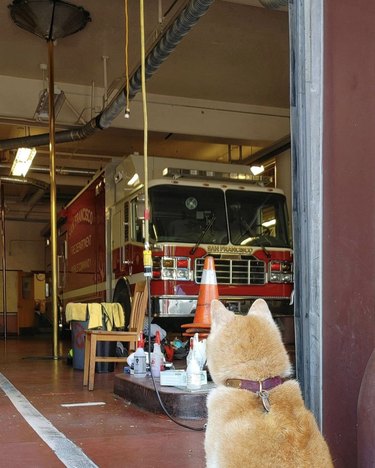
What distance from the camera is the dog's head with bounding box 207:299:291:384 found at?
7.18 feet

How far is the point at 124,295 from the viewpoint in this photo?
9234 mm

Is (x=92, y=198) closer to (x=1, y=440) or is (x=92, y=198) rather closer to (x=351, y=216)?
(x=1, y=440)

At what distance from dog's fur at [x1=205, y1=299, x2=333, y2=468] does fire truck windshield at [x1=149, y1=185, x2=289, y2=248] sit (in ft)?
19.6

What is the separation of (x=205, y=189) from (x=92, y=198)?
3.28m

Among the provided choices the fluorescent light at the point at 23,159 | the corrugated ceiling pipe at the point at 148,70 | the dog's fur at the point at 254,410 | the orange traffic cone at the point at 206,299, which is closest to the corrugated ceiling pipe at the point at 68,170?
the fluorescent light at the point at 23,159

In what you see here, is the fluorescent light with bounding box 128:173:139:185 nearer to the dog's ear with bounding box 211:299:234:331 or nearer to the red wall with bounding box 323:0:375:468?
the red wall with bounding box 323:0:375:468

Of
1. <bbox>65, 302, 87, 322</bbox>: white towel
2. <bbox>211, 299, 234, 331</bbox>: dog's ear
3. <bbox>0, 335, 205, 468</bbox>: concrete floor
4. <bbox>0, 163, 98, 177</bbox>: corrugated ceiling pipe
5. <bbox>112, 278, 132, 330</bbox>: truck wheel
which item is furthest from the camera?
<bbox>0, 163, 98, 177</bbox>: corrugated ceiling pipe

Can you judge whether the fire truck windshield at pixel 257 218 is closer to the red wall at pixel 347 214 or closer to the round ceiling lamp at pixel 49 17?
the round ceiling lamp at pixel 49 17

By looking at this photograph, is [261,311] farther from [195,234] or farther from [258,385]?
[195,234]

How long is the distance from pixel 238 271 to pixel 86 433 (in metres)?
5.08

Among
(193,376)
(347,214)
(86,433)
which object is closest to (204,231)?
(193,376)

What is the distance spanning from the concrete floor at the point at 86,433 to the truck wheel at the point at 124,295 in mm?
2996

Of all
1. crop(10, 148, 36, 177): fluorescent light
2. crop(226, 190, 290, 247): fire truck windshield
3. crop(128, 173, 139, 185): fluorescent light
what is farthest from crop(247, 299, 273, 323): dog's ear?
crop(10, 148, 36, 177): fluorescent light

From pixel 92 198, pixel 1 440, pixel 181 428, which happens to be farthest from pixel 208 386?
pixel 92 198
